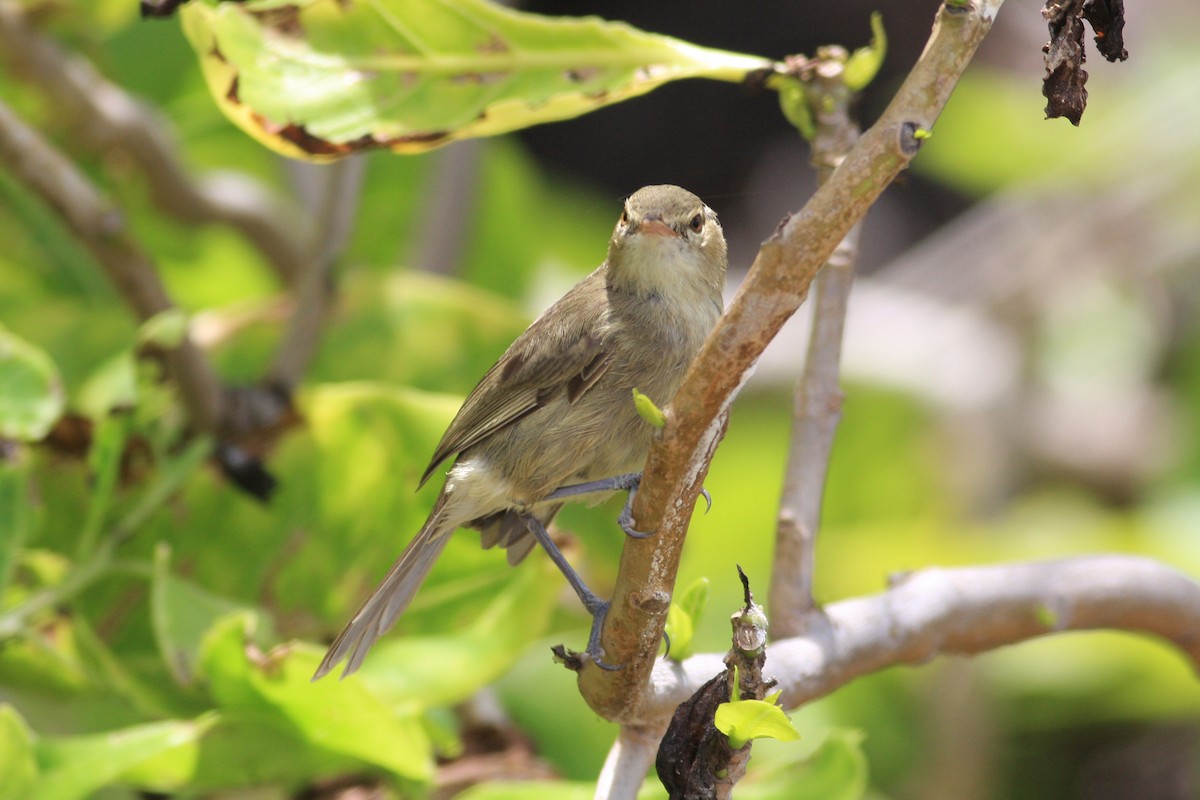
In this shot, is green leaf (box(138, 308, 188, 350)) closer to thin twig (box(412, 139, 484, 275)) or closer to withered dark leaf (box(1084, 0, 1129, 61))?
thin twig (box(412, 139, 484, 275))

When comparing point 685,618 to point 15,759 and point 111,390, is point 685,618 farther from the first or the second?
point 111,390

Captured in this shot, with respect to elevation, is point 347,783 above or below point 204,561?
below

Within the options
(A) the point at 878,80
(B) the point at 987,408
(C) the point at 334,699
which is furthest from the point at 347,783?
(A) the point at 878,80

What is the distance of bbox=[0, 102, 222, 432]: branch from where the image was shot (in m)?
2.53

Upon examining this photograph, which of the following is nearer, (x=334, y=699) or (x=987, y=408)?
(x=334, y=699)

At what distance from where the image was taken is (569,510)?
9.54 ft

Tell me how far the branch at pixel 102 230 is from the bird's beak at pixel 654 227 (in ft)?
3.14

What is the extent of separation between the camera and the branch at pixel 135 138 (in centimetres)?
291

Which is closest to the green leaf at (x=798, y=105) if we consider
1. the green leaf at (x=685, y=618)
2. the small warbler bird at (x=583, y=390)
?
the small warbler bird at (x=583, y=390)

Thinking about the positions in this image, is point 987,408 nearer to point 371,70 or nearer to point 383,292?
point 383,292

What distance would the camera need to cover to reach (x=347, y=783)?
2.40 m

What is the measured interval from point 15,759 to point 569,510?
1.32m

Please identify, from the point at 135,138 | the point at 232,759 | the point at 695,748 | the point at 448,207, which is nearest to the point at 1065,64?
the point at 695,748

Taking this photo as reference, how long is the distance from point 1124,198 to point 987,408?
1025 millimetres
